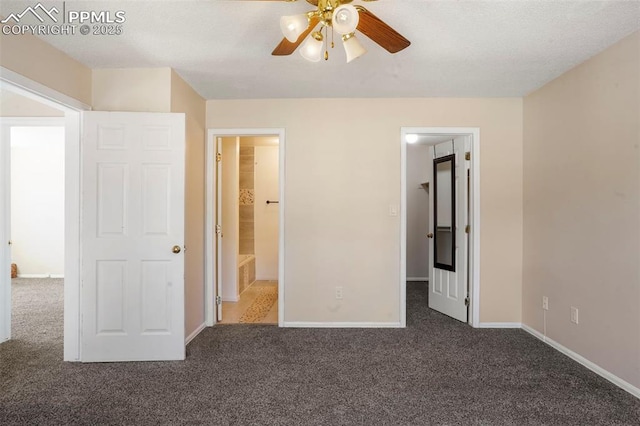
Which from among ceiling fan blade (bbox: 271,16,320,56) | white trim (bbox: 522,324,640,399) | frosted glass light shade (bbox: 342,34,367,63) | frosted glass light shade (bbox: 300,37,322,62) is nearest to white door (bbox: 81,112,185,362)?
ceiling fan blade (bbox: 271,16,320,56)

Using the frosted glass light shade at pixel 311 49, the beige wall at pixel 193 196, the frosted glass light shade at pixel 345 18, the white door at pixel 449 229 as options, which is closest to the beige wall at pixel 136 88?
the beige wall at pixel 193 196

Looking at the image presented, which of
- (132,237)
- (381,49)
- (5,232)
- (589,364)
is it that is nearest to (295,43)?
(381,49)

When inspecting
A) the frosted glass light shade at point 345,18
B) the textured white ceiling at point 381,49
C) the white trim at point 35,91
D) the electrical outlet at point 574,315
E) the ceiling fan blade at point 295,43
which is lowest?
the electrical outlet at point 574,315

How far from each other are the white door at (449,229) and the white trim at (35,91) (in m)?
3.74

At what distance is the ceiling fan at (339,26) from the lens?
1.62 meters

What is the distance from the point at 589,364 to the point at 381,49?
9.78ft

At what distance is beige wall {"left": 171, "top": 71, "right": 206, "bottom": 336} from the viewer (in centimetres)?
316

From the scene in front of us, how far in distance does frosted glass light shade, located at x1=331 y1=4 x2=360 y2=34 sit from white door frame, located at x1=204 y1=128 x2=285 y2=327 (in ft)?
6.88

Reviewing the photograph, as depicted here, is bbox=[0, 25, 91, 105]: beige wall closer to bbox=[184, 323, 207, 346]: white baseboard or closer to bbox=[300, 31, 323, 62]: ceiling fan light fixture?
bbox=[300, 31, 323, 62]: ceiling fan light fixture

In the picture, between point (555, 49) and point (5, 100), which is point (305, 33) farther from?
point (5, 100)

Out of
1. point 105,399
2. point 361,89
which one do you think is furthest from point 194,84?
point 105,399

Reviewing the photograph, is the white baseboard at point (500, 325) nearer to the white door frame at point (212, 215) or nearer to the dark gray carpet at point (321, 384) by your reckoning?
the dark gray carpet at point (321, 384)

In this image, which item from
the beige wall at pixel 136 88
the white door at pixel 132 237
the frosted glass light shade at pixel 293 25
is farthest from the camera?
the beige wall at pixel 136 88

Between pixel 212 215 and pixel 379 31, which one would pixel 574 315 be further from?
pixel 212 215
